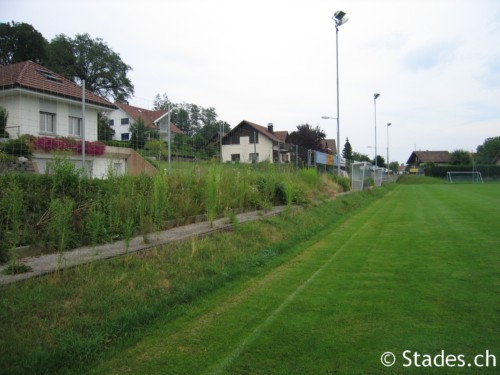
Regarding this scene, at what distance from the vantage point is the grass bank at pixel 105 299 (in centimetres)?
323

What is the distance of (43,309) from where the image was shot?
3.73 metres

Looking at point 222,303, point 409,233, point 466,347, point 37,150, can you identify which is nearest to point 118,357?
point 222,303

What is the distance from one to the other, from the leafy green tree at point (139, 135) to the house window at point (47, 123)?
1.87 metres

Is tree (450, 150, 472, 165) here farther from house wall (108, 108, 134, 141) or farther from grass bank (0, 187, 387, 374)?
grass bank (0, 187, 387, 374)

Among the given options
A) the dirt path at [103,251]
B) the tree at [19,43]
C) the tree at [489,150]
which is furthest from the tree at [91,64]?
the tree at [489,150]

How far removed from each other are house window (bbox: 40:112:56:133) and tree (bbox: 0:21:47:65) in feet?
147

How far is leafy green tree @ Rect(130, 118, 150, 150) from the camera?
9609 millimetres

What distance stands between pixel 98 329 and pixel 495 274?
5.41m

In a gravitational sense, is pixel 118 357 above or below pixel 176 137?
below

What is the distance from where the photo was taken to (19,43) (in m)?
46.7

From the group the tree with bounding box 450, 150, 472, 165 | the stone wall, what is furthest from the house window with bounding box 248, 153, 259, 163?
the tree with bounding box 450, 150, 472, 165

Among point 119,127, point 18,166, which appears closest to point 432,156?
point 119,127

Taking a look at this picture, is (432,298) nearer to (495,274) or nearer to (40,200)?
(495,274)

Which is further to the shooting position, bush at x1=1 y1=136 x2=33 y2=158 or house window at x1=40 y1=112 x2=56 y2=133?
house window at x1=40 y1=112 x2=56 y2=133
